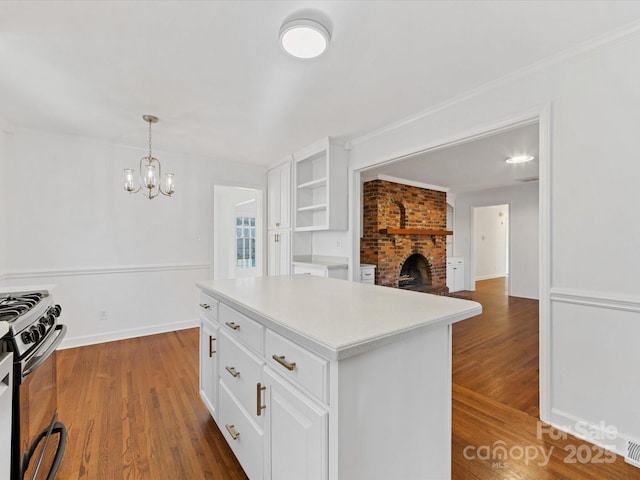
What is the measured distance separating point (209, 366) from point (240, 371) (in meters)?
0.57

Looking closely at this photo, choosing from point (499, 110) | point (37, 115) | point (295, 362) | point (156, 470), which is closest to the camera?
point (295, 362)

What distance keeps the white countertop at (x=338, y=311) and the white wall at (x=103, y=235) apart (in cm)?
243

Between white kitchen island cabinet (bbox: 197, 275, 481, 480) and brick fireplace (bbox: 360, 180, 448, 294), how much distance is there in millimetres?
3800

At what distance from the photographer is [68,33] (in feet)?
5.69

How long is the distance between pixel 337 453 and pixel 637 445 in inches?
75.3

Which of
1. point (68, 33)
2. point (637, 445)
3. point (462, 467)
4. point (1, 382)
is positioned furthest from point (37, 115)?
point (637, 445)

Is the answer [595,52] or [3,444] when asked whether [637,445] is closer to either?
[595,52]

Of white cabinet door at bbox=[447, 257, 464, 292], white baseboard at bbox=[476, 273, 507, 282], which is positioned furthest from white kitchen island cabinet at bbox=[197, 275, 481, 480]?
white baseboard at bbox=[476, 273, 507, 282]

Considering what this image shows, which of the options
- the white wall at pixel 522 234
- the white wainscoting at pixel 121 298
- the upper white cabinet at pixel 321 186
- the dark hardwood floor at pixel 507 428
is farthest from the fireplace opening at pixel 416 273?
the white wainscoting at pixel 121 298

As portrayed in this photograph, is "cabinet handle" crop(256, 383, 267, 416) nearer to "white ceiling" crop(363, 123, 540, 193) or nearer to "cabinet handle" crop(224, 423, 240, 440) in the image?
"cabinet handle" crop(224, 423, 240, 440)

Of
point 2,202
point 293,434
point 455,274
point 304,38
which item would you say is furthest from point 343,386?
point 455,274

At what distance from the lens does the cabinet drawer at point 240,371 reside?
1.36 m

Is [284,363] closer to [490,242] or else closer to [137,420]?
[137,420]

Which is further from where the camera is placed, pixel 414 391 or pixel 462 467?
pixel 462 467
